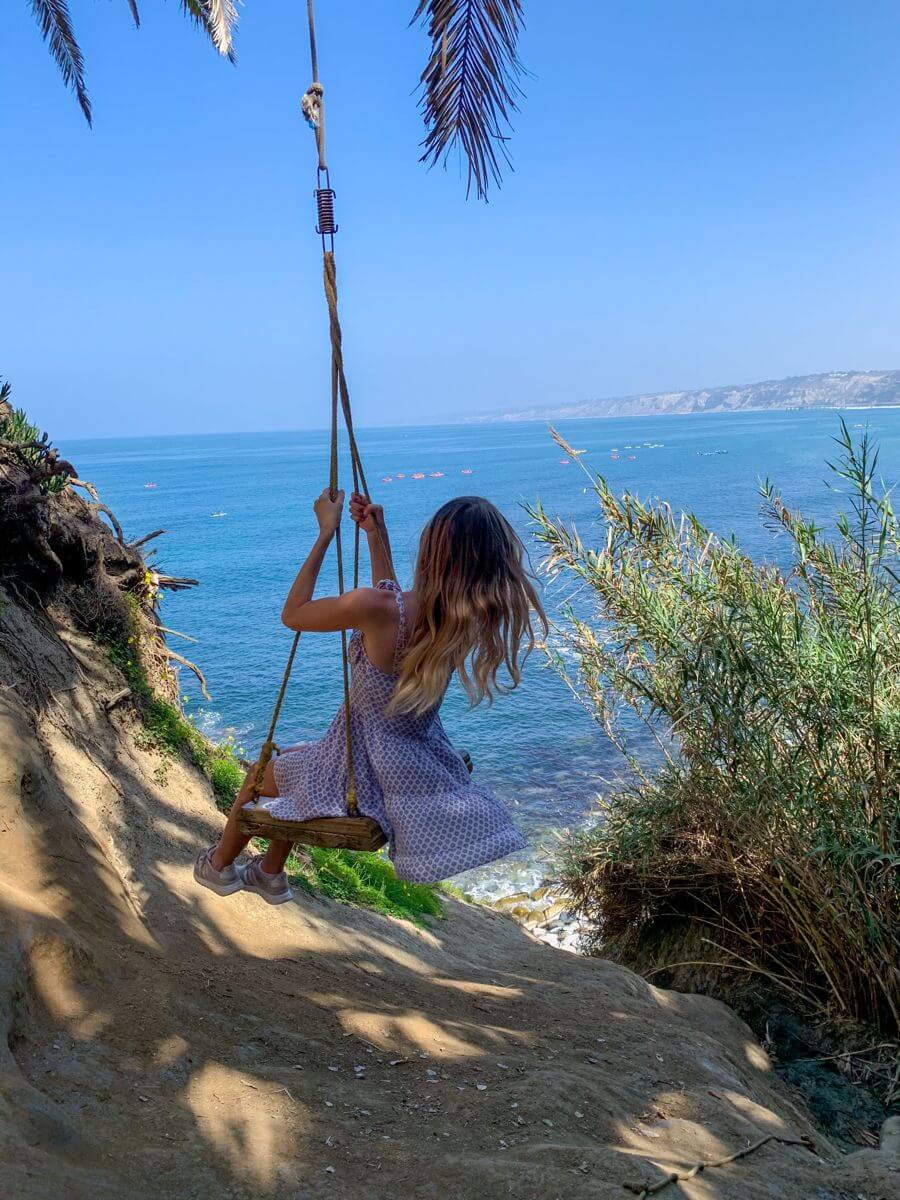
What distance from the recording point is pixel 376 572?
13.8 ft

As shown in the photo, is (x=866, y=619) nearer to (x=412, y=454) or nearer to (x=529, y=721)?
(x=529, y=721)

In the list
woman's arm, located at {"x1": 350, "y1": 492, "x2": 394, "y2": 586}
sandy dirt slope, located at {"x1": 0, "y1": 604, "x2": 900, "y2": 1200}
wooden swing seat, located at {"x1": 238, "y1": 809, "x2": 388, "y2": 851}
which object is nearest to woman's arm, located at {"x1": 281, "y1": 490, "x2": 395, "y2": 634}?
woman's arm, located at {"x1": 350, "y1": 492, "x2": 394, "y2": 586}

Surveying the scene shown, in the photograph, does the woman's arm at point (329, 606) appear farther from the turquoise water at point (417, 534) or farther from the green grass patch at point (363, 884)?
the green grass patch at point (363, 884)

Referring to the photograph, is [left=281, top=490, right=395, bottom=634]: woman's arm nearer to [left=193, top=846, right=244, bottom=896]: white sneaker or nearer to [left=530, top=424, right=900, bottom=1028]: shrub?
[left=193, top=846, right=244, bottom=896]: white sneaker

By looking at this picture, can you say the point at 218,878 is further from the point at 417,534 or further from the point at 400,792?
the point at 417,534

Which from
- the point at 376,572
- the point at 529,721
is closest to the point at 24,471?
the point at 376,572

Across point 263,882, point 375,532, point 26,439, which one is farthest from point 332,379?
point 26,439

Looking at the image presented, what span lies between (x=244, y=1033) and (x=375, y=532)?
2.15 metres

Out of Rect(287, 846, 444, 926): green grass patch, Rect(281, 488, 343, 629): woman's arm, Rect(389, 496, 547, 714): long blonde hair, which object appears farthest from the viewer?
Rect(287, 846, 444, 926): green grass patch

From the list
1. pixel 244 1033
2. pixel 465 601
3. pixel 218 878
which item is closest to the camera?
pixel 465 601

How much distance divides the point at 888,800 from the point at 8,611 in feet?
18.3

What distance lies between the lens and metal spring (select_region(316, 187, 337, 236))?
14.1 ft

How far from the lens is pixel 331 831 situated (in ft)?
13.2

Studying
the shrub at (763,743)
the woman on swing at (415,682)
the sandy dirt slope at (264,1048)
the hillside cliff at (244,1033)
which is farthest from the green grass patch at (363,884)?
the woman on swing at (415,682)
